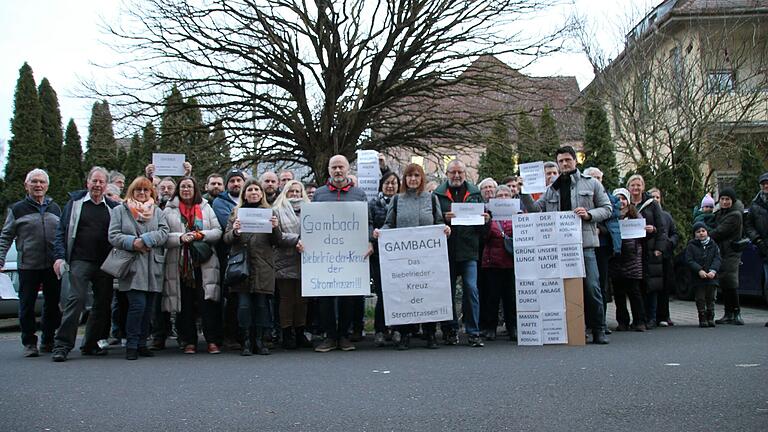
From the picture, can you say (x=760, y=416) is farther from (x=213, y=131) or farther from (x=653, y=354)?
(x=213, y=131)

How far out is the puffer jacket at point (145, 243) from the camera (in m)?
8.52

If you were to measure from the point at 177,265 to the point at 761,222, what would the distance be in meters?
8.25

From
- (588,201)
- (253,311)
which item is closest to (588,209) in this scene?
(588,201)

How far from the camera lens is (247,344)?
28.7ft

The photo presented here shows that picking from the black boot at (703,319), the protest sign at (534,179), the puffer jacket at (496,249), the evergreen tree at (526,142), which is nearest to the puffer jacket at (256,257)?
the puffer jacket at (496,249)

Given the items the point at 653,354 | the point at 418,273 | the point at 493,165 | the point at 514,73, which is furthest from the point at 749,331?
the point at 493,165

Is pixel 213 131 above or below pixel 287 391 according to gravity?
above

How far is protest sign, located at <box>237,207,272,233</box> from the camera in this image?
865 cm

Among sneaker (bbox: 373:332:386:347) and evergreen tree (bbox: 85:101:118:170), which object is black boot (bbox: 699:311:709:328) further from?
evergreen tree (bbox: 85:101:118:170)

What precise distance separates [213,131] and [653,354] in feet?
43.6

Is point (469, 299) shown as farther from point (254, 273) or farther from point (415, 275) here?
point (254, 273)

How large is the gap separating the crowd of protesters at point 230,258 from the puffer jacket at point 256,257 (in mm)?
14

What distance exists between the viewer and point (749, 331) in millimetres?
10391

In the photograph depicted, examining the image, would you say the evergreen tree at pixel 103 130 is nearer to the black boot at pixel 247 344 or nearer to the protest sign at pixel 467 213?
the black boot at pixel 247 344
